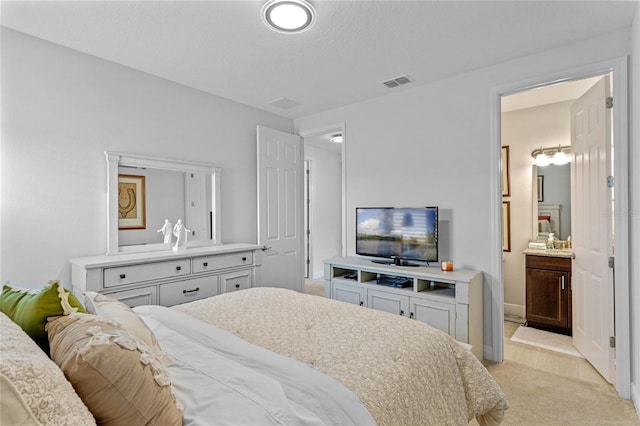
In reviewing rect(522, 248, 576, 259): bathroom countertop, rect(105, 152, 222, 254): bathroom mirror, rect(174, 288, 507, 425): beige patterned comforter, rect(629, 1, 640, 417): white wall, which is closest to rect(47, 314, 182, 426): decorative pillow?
rect(174, 288, 507, 425): beige patterned comforter

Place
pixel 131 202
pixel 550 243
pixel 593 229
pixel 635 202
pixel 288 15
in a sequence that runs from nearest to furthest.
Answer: pixel 288 15
pixel 635 202
pixel 593 229
pixel 131 202
pixel 550 243

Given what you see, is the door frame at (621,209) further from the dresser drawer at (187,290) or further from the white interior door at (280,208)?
the dresser drawer at (187,290)

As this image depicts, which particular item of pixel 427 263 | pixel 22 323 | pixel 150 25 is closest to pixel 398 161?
pixel 427 263

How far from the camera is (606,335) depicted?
251cm

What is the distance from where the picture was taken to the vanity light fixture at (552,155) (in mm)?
3842

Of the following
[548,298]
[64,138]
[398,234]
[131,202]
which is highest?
[64,138]

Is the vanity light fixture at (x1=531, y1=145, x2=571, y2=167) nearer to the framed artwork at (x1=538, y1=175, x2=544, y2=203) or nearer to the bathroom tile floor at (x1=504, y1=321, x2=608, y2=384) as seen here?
the framed artwork at (x1=538, y1=175, x2=544, y2=203)

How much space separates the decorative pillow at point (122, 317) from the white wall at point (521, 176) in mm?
4285

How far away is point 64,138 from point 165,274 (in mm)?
1338

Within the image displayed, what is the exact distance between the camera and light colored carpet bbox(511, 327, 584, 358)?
3116 mm

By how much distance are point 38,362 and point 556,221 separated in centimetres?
480

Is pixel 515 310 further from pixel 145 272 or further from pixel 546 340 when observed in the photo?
pixel 145 272

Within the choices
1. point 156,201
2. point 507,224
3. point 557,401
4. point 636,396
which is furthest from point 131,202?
point 507,224

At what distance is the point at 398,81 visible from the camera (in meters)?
3.25
